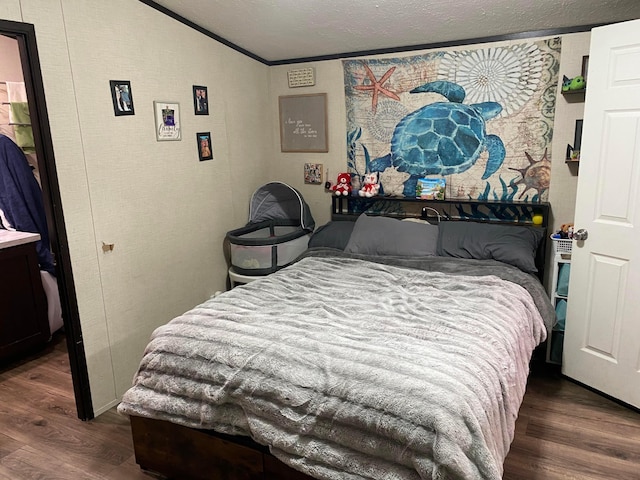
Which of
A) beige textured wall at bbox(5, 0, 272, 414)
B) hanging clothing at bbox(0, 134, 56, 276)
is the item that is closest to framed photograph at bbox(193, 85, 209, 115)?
beige textured wall at bbox(5, 0, 272, 414)

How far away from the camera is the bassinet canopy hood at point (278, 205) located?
13.0 ft

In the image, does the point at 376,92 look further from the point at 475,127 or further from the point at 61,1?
the point at 61,1

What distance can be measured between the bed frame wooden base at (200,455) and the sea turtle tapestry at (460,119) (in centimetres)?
239

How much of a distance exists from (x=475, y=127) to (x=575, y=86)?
686 mm

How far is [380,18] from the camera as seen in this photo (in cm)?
310

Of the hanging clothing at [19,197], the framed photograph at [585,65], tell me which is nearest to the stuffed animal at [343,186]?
the framed photograph at [585,65]

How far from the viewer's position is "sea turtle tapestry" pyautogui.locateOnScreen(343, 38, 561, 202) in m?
3.25

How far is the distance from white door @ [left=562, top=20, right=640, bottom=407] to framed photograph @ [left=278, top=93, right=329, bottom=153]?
6.43 ft

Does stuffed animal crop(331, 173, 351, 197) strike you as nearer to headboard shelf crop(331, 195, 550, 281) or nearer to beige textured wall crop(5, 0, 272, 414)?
headboard shelf crop(331, 195, 550, 281)

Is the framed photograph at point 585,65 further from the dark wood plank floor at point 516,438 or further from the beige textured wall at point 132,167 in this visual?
the beige textured wall at point 132,167

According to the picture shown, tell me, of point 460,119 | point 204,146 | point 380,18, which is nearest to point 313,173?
point 204,146

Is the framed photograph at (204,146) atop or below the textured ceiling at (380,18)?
below

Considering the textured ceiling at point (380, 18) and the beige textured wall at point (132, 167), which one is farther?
the textured ceiling at point (380, 18)

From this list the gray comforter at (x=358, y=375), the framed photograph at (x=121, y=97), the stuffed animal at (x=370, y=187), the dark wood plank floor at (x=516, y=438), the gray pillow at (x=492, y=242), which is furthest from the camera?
the stuffed animal at (x=370, y=187)
